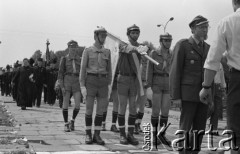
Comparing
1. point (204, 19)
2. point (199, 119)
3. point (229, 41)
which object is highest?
point (204, 19)

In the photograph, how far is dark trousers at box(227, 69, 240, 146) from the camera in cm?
428

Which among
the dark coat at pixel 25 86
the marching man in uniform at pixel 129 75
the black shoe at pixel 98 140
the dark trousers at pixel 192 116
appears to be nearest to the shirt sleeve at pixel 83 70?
the marching man in uniform at pixel 129 75

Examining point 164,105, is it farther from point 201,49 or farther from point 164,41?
point 201,49

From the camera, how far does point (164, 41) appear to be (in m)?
8.35

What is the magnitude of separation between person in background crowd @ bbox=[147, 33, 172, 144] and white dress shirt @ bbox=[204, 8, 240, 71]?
12.5ft

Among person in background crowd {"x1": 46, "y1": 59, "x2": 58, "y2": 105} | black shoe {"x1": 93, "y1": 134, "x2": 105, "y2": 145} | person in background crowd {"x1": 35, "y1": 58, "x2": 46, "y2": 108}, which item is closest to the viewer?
black shoe {"x1": 93, "y1": 134, "x2": 105, "y2": 145}

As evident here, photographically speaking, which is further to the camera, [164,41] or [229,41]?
[164,41]

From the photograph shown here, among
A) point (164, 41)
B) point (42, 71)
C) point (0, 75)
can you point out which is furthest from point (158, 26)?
point (164, 41)

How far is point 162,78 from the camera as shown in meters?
8.34

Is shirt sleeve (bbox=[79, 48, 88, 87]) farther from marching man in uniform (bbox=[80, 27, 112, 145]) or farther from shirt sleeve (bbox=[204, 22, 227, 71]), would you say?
shirt sleeve (bbox=[204, 22, 227, 71])

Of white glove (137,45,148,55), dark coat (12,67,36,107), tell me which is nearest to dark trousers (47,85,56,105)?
dark coat (12,67,36,107)

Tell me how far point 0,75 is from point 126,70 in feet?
103

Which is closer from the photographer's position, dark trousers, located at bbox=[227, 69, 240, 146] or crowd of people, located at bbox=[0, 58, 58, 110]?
dark trousers, located at bbox=[227, 69, 240, 146]

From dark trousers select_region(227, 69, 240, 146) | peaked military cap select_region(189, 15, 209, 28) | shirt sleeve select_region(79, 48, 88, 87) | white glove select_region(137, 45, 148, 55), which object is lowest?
dark trousers select_region(227, 69, 240, 146)
